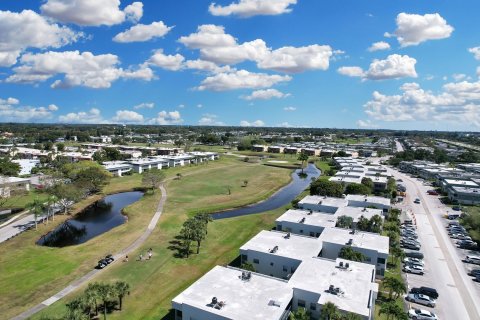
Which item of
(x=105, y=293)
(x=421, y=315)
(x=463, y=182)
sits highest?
(x=463, y=182)

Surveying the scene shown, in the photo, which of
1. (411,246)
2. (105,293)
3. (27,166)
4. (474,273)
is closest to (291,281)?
(105,293)

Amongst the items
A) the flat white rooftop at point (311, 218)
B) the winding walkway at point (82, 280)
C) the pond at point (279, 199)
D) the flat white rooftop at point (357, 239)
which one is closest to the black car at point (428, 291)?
the flat white rooftop at point (357, 239)

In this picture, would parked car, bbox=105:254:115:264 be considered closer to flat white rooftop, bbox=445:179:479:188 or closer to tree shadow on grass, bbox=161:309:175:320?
tree shadow on grass, bbox=161:309:175:320

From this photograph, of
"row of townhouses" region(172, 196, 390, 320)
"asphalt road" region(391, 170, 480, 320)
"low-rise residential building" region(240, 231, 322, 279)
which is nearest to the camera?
"row of townhouses" region(172, 196, 390, 320)

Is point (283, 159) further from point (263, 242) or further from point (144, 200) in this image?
point (263, 242)

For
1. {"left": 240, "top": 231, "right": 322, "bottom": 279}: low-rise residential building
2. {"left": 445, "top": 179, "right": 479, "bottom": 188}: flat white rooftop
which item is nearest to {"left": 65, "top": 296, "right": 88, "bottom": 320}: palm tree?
{"left": 240, "top": 231, "right": 322, "bottom": 279}: low-rise residential building

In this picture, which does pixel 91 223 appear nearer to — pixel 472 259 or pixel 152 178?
pixel 152 178

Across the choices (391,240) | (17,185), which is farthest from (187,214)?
(17,185)
